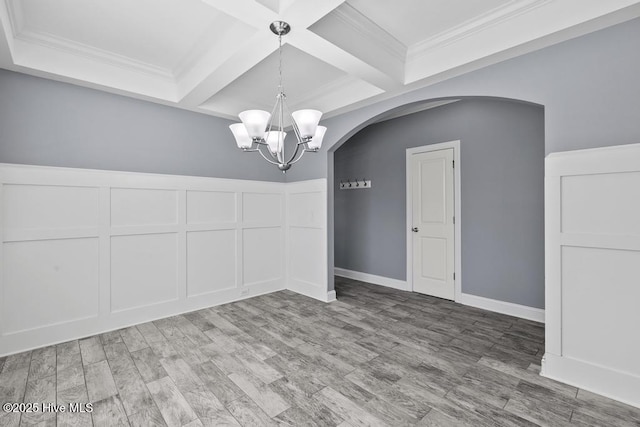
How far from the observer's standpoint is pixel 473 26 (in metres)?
2.50

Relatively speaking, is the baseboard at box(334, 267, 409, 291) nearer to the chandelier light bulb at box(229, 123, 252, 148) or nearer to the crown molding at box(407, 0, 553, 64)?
the crown molding at box(407, 0, 553, 64)

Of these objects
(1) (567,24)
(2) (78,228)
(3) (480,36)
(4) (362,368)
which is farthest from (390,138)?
(2) (78,228)

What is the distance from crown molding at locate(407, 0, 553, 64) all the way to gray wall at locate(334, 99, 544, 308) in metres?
0.92

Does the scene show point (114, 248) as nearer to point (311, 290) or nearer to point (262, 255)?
point (262, 255)

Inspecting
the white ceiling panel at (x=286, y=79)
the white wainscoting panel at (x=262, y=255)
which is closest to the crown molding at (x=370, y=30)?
the white ceiling panel at (x=286, y=79)

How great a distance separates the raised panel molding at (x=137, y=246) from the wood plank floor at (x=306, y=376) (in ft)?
1.03

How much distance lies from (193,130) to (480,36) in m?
3.42

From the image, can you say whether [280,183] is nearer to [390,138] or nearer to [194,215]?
[194,215]

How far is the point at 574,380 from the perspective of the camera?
214 centimetres

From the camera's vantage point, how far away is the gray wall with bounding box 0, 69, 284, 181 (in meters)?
2.79

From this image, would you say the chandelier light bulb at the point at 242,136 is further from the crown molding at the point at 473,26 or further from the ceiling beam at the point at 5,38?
the crown molding at the point at 473,26

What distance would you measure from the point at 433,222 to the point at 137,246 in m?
3.99

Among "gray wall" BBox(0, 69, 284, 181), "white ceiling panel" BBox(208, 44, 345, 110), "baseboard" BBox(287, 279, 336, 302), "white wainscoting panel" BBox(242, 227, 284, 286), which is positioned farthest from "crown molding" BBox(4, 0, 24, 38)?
"baseboard" BBox(287, 279, 336, 302)

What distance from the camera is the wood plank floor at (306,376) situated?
184 cm
